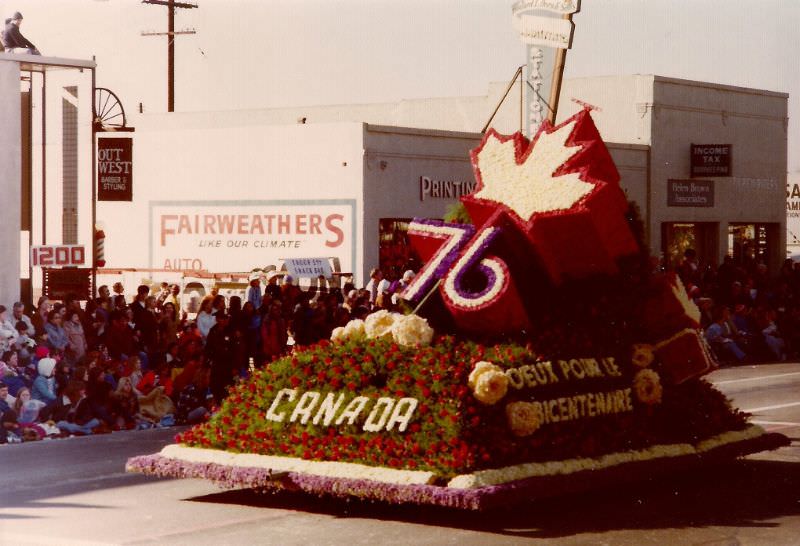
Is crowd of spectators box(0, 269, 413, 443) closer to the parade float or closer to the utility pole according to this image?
the parade float

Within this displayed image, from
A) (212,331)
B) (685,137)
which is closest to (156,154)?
(685,137)

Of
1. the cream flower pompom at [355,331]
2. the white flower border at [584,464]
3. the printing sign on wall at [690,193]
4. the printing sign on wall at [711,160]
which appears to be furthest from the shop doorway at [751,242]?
the cream flower pompom at [355,331]

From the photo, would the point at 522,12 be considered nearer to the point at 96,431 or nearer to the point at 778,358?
the point at 96,431

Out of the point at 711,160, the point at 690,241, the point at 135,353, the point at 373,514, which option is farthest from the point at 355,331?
the point at 690,241

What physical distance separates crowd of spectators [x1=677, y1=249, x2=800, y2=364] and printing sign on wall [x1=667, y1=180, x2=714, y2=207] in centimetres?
839

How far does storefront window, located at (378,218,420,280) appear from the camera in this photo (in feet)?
112

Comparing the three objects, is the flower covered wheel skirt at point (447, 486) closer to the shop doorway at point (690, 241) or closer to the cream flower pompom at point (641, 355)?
the cream flower pompom at point (641, 355)

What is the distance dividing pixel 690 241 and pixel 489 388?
33409mm

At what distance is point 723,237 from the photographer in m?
44.7

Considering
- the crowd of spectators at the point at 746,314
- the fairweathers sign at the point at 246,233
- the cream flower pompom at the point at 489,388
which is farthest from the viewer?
the fairweathers sign at the point at 246,233

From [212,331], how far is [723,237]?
27.9 m

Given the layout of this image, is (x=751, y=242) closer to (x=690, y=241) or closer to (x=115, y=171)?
(x=690, y=241)

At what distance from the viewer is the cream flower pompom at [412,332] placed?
12.2 metres

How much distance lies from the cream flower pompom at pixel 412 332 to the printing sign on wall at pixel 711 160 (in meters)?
32.2
